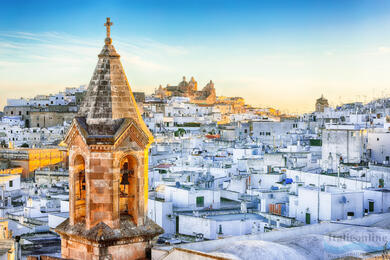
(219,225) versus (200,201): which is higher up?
(200,201)

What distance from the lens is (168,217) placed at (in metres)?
18.8

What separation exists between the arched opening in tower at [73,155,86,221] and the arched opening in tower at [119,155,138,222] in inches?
23.5

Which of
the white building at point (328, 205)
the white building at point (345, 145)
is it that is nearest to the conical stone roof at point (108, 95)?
the white building at point (328, 205)

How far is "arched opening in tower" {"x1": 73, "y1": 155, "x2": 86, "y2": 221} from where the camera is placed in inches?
341

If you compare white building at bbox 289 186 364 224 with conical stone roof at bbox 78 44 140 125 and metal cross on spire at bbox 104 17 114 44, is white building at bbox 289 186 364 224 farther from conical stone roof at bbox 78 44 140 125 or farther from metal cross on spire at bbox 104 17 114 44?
metal cross on spire at bbox 104 17 114 44

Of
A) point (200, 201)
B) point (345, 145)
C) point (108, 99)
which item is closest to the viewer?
point (108, 99)

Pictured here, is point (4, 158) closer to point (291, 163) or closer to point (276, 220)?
point (291, 163)

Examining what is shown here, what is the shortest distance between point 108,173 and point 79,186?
729 millimetres

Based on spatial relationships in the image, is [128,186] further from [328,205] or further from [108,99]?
[328,205]

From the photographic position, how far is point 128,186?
8.84 meters

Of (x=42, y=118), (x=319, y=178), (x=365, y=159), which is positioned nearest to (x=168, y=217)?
(x=319, y=178)

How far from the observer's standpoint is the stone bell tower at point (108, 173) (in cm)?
830

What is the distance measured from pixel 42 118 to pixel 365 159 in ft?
191

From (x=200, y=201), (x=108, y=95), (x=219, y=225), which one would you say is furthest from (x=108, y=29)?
(x=200, y=201)
